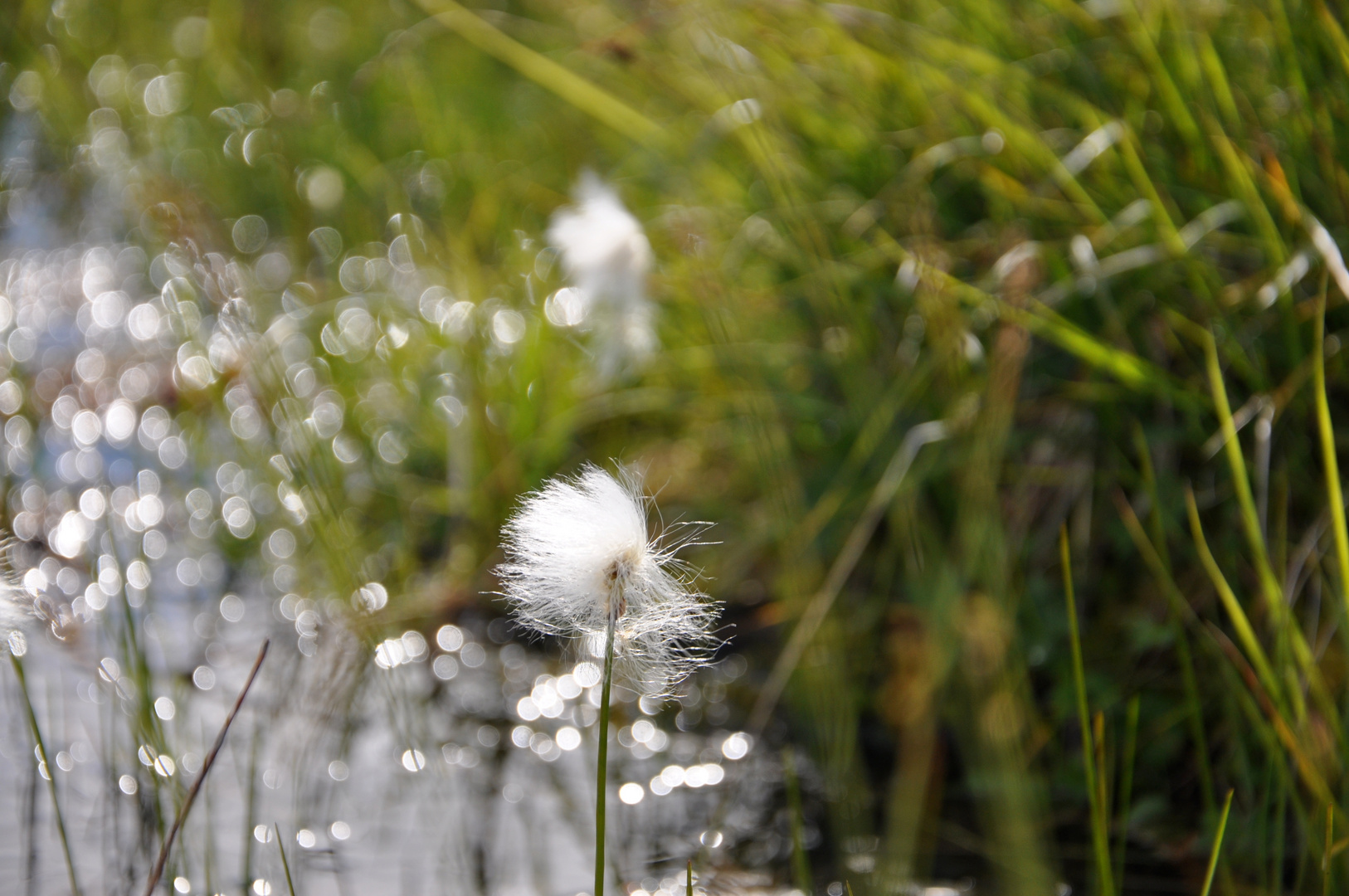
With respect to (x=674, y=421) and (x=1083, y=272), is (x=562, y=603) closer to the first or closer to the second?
(x=1083, y=272)

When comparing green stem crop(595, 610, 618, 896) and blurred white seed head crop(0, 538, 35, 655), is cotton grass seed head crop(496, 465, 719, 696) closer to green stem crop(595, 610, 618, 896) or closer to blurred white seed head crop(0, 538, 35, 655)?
green stem crop(595, 610, 618, 896)

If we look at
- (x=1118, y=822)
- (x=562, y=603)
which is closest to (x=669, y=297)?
(x=1118, y=822)

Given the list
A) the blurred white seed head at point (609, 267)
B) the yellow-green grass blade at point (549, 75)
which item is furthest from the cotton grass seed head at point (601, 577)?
the yellow-green grass blade at point (549, 75)

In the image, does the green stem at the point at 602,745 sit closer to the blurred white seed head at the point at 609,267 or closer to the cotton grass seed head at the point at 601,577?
the cotton grass seed head at the point at 601,577

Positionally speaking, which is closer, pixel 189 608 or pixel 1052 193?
pixel 1052 193

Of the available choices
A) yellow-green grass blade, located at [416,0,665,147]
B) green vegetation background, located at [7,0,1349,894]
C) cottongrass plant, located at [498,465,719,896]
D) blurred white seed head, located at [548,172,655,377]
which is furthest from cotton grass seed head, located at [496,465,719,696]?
yellow-green grass blade, located at [416,0,665,147]

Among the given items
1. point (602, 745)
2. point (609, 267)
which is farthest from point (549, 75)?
point (602, 745)

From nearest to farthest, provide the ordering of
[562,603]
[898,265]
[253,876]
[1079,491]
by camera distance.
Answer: [562,603]
[253,876]
[1079,491]
[898,265]
